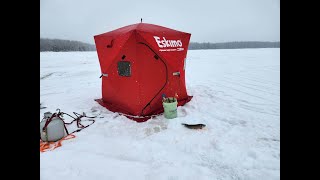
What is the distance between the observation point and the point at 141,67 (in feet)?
18.3

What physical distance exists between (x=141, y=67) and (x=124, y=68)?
550 mm

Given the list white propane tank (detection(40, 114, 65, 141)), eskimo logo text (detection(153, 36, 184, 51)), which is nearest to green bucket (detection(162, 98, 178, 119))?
eskimo logo text (detection(153, 36, 184, 51))

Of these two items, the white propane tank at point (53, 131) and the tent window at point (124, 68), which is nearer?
the white propane tank at point (53, 131)

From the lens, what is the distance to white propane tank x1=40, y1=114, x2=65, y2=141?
4.35 m

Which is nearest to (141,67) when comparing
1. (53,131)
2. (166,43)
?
(166,43)

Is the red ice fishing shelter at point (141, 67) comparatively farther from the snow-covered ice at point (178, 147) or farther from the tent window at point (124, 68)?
the snow-covered ice at point (178, 147)

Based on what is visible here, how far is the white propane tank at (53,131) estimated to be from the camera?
14.3 ft

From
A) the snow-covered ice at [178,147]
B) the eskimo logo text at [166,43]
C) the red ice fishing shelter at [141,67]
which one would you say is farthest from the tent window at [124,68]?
the snow-covered ice at [178,147]

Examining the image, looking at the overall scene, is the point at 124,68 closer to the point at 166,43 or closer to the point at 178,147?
the point at 166,43

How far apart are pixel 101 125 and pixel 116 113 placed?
0.87 meters
